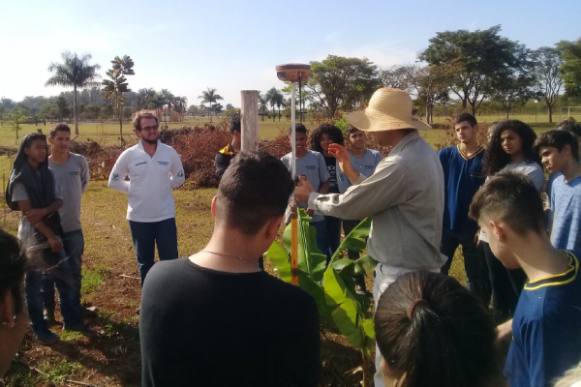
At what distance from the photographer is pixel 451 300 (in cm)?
140

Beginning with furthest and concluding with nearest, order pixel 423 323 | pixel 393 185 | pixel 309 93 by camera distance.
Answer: pixel 309 93 < pixel 393 185 < pixel 423 323

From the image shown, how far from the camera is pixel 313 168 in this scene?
578 centimetres

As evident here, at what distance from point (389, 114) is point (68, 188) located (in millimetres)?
3167

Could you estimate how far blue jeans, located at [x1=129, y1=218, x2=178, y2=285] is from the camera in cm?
496

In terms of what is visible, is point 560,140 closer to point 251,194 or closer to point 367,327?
point 367,327

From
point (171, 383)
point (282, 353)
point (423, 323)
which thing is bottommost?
point (171, 383)

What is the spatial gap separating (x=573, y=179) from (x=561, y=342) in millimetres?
2420

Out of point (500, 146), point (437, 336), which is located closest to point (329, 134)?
point (500, 146)

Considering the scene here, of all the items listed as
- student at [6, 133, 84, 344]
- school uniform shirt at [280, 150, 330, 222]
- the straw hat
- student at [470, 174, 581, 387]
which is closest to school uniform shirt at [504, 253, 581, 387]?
student at [470, 174, 581, 387]

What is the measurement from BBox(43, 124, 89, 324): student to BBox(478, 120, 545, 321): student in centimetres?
374

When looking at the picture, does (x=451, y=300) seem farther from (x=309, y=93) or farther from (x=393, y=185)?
(x=309, y=93)

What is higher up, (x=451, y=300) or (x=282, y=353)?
(x=451, y=300)

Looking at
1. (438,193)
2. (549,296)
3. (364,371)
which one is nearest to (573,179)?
(438,193)

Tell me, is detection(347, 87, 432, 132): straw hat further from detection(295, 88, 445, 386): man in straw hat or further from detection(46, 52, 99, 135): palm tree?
detection(46, 52, 99, 135): palm tree
